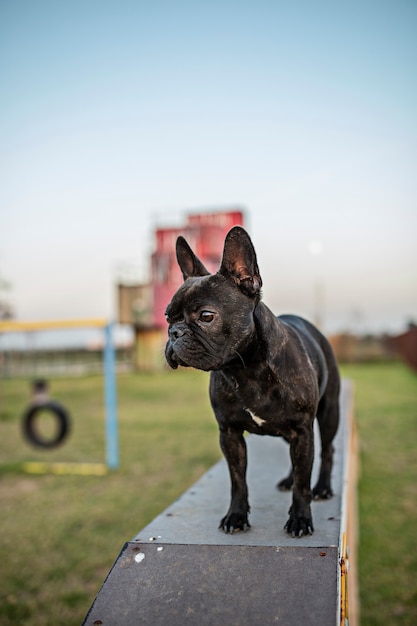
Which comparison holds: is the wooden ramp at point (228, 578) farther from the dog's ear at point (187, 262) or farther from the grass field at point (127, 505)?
the grass field at point (127, 505)

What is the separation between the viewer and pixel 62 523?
6.76 meters

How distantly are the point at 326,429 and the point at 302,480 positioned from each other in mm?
594

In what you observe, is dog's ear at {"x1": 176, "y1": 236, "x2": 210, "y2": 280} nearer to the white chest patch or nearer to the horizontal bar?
the white chest patch

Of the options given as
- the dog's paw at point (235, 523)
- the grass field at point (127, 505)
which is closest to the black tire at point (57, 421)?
the grass field at point (127, 505)

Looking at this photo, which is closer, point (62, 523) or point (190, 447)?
point (62, 523)

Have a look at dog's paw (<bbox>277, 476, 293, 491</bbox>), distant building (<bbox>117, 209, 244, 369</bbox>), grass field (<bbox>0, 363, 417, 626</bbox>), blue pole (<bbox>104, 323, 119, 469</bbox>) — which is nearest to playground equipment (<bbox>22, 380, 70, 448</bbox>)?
grass field (<bbox>0, 363, 417, 626</bbox>)

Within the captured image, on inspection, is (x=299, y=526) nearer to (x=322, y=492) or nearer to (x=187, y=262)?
(x=322, y=492)

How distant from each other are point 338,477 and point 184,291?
71.2 inches

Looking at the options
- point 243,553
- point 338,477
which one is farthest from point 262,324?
point 338,477

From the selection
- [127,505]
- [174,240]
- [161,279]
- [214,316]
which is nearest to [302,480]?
[214,316]

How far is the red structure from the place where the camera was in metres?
29.7

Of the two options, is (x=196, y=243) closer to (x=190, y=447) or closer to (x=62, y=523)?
(x=190, y=447)

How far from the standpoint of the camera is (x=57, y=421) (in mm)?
9695

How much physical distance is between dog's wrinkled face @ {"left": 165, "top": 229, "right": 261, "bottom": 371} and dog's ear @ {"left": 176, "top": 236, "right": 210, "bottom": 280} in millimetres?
199
